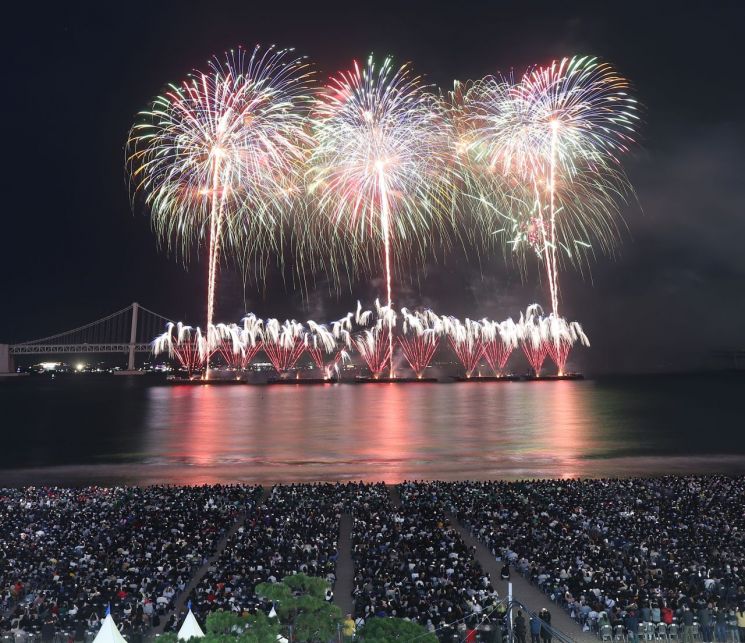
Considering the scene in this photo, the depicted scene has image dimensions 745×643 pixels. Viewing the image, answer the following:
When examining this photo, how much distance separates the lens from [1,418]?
7150 centimetres

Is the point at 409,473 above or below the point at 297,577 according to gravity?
below

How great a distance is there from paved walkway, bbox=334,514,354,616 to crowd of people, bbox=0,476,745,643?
30 cm

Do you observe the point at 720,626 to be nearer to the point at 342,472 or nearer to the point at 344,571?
the point at 344,571

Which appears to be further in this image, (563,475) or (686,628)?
(563,475)

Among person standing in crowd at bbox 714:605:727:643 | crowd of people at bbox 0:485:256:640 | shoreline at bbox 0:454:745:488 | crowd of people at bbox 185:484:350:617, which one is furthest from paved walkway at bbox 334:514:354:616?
shoreline at bbox 0:454:745:488

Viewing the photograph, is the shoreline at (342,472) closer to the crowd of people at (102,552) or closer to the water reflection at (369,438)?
the water reflection at (369,438)

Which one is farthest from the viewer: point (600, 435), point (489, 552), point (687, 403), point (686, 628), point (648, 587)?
point (687, 403)

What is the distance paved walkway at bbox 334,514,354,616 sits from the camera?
1377 centimetres

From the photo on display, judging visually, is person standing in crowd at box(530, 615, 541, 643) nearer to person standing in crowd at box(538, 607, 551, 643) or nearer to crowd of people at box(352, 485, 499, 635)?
person standing in crowd at box(538, 607, 551, 643)

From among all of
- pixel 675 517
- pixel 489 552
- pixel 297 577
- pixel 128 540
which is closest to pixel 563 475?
pixel 675 517

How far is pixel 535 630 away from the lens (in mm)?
12258

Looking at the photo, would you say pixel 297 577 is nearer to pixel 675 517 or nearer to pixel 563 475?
pixel 675 517

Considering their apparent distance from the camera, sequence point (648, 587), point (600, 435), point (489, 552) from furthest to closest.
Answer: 1. point (600, 435)
2. point (489, 552)
3. point (648, 587)

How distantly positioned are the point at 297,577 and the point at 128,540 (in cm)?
868
